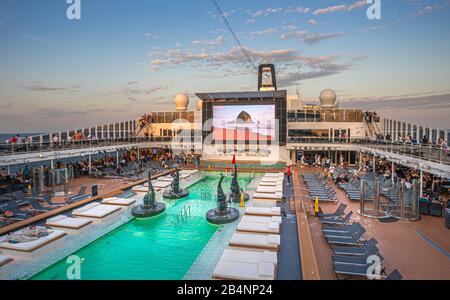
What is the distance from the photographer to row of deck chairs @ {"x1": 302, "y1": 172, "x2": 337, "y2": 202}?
41.6ft

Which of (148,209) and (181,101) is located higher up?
(181,101)

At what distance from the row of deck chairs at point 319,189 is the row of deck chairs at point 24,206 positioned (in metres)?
10.5

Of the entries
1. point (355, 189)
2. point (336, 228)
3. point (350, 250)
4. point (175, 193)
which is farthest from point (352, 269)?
point (175, 193)

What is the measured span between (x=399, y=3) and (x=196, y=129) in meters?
21.7

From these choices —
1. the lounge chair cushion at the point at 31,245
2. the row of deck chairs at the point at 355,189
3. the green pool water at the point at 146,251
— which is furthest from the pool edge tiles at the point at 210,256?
the row of deck chairs at the point at 355,189

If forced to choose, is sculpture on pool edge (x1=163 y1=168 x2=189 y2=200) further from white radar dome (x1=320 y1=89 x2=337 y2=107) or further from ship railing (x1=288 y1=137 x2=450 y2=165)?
white radar dome (x1=320 y1=89 x2=337 y2=107)

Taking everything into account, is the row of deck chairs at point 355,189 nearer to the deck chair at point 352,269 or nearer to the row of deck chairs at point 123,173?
the deck chair at point 352,269

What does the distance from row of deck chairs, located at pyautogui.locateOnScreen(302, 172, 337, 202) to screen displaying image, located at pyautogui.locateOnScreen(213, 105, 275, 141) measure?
7.77 m

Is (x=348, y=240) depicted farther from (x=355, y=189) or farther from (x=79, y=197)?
(x=79, y=197)

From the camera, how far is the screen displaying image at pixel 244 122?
25000 mm

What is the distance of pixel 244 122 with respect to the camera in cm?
2541

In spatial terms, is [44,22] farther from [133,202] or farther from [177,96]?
[177,96]

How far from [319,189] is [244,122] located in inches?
491
